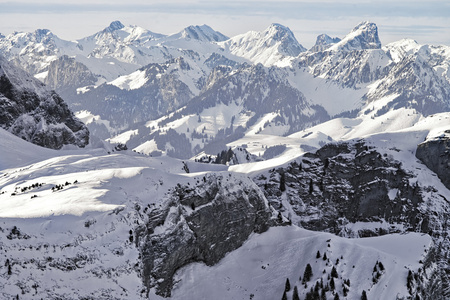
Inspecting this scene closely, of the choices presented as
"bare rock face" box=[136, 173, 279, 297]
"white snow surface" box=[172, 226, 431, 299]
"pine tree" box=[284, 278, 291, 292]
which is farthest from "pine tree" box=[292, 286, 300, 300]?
"bare rock face" box=[136, 173, 279, 297]

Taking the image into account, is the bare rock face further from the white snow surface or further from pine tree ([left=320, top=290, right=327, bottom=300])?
pine tree ([left=320, top=290, right=327, bottom=300])

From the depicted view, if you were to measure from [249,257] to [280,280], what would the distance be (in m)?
11.9

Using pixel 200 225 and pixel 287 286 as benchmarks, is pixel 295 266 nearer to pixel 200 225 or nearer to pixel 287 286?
pixel 287 286

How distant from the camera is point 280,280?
434 ft

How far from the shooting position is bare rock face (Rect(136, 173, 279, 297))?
373 ft

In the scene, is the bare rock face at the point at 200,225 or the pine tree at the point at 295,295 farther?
the pine tree at the point at 295,295

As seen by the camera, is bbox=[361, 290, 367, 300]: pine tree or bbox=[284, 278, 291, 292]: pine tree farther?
bbox=[284, 278, 291, 292]: pine tree

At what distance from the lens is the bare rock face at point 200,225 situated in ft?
373

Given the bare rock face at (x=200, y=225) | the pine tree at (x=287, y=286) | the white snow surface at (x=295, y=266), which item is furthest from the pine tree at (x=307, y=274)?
the bare rock face at (x=200, y=225)

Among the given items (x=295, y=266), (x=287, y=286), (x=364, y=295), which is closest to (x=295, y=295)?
Result: (x=287, y=286)

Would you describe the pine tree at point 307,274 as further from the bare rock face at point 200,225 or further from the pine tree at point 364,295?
the bare rock face at point 200,225

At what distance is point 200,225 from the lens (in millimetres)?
130750

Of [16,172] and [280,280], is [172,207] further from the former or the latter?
[16,172]

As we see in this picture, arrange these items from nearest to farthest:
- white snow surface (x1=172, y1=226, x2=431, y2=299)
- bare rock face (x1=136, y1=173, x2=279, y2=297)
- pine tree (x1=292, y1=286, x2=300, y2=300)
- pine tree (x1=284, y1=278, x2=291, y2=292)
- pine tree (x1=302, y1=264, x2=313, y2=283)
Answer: bare rock face (x1=136, y1=173, x2=279, y2=297) < pine tree (x1=292, y1=286, x2=300, y2=300) < white snow surface (x1=172, y1=226, x2=431, y2=299) < pine tree (x1=284, y1=278, x2=291, y2=292) < pine tree (x1=302, y1=264, x2=313, y2=283)
